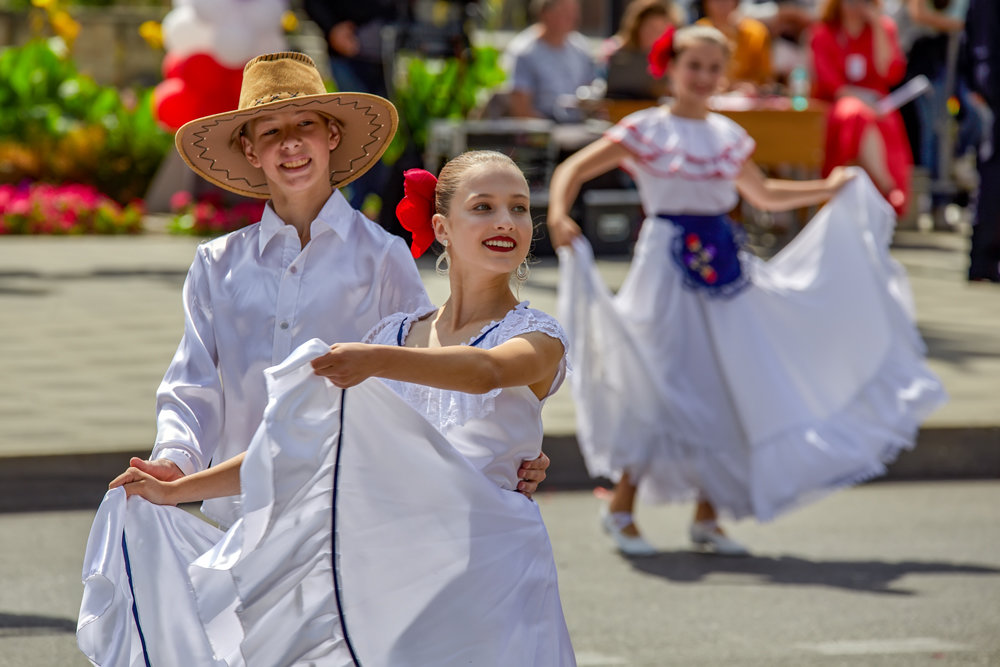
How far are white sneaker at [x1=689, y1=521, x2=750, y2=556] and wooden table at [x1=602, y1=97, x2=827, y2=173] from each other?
6506 mm

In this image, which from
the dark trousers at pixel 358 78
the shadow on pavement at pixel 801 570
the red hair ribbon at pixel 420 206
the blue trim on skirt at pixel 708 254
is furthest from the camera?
the dark trousers at pixel 358 78

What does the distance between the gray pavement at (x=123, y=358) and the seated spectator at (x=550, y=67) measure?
1.29 m

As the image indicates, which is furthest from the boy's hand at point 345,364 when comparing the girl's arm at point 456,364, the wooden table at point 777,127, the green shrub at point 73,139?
the green shrub at point 73,139

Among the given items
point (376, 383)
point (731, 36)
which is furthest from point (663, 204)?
point (731, 36)

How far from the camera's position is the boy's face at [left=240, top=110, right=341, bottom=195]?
3.67m

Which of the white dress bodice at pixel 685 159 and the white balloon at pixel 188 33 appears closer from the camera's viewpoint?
the white dress bodice at pixel 685 159

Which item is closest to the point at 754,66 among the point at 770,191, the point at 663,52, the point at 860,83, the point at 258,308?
the point at 860,83

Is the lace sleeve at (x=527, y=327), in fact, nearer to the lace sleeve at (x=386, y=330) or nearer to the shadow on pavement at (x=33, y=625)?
the lace sleeve at (x=386, y=330)

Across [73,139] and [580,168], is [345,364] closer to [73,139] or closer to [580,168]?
[580,168]

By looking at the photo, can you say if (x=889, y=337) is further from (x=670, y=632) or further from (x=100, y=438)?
(x=100, y=438)

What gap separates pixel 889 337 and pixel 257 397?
3865 mm

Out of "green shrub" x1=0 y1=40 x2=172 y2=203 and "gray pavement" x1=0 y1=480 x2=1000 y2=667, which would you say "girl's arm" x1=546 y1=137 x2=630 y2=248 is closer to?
"gray pavement" x1=0 y1=480 x2=1000 y2=667

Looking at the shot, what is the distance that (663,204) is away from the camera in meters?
6.64

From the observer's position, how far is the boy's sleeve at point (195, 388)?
3496 millimetres
